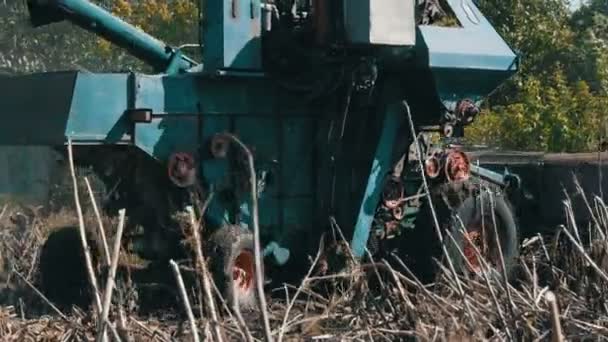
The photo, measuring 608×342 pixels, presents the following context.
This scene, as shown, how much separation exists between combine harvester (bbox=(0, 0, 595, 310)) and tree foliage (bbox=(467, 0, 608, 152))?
611 cm

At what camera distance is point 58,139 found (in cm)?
1039

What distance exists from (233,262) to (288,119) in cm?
161

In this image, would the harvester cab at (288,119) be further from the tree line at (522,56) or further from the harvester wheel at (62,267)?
the tree line at (522,56)

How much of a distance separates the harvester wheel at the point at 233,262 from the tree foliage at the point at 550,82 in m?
8.08

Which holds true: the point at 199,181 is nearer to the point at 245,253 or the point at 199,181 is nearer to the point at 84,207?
the point at 245,253

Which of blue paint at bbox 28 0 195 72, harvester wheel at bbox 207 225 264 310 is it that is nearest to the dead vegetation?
harvester wheel at bbox 207 225 264 310

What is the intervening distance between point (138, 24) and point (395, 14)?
15601mm

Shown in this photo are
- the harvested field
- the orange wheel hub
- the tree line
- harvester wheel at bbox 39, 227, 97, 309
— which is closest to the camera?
the harvested field

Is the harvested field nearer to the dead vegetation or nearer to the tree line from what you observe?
the dead vegetation

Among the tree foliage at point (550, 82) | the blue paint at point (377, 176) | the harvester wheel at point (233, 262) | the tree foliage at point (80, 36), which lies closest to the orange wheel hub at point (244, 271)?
the harvester wheel at point (233, 262)

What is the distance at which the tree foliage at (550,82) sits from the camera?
2050 centimetres

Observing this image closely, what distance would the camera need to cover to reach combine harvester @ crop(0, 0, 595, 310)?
35.7 ft

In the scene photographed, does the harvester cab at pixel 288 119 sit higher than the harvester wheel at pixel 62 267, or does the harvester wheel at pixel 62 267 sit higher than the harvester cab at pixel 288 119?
the harvester cab at pixel 288 119

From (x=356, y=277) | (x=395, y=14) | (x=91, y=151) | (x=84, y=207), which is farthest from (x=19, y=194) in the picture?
(x=356, y=277)
